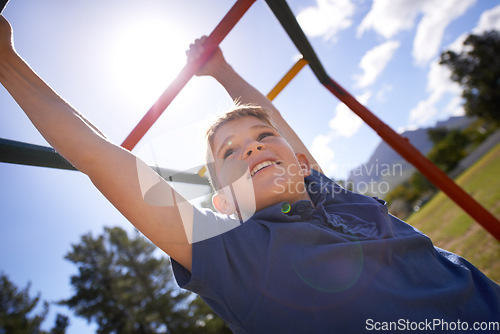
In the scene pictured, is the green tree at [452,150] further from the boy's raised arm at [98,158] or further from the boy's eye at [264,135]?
the boy's raised arm at [98,158]

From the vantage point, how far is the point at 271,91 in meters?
1.70

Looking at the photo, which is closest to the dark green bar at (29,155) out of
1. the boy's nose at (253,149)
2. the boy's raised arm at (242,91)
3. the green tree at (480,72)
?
the boy's nose at (253,149)

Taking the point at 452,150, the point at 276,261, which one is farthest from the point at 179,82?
the point at 452,150

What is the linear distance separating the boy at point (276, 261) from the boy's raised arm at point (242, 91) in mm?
689

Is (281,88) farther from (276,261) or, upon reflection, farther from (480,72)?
(480,72)

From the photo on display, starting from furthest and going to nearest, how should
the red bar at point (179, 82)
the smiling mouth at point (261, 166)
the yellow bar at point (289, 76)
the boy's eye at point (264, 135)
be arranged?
1. the yellow bar at point (289, 76)
2. the red bar at point (179, 82)
3. the boy's eye at point (264, 135)
4. the smiling mouth at point (261, 166)

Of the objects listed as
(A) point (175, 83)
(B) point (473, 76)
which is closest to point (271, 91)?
(A) point (175, 83)

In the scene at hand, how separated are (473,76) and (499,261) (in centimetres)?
1692

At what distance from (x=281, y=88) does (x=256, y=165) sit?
0.91 m

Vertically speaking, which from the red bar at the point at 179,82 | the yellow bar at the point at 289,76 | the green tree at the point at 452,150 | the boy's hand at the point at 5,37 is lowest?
the boy's hand at the point at 5,37

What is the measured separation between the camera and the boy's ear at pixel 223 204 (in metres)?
1.03

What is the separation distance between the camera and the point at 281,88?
1.72 meters

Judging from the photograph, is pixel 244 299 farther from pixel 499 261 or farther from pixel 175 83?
pixel 499 261

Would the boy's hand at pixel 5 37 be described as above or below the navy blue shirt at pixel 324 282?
above
